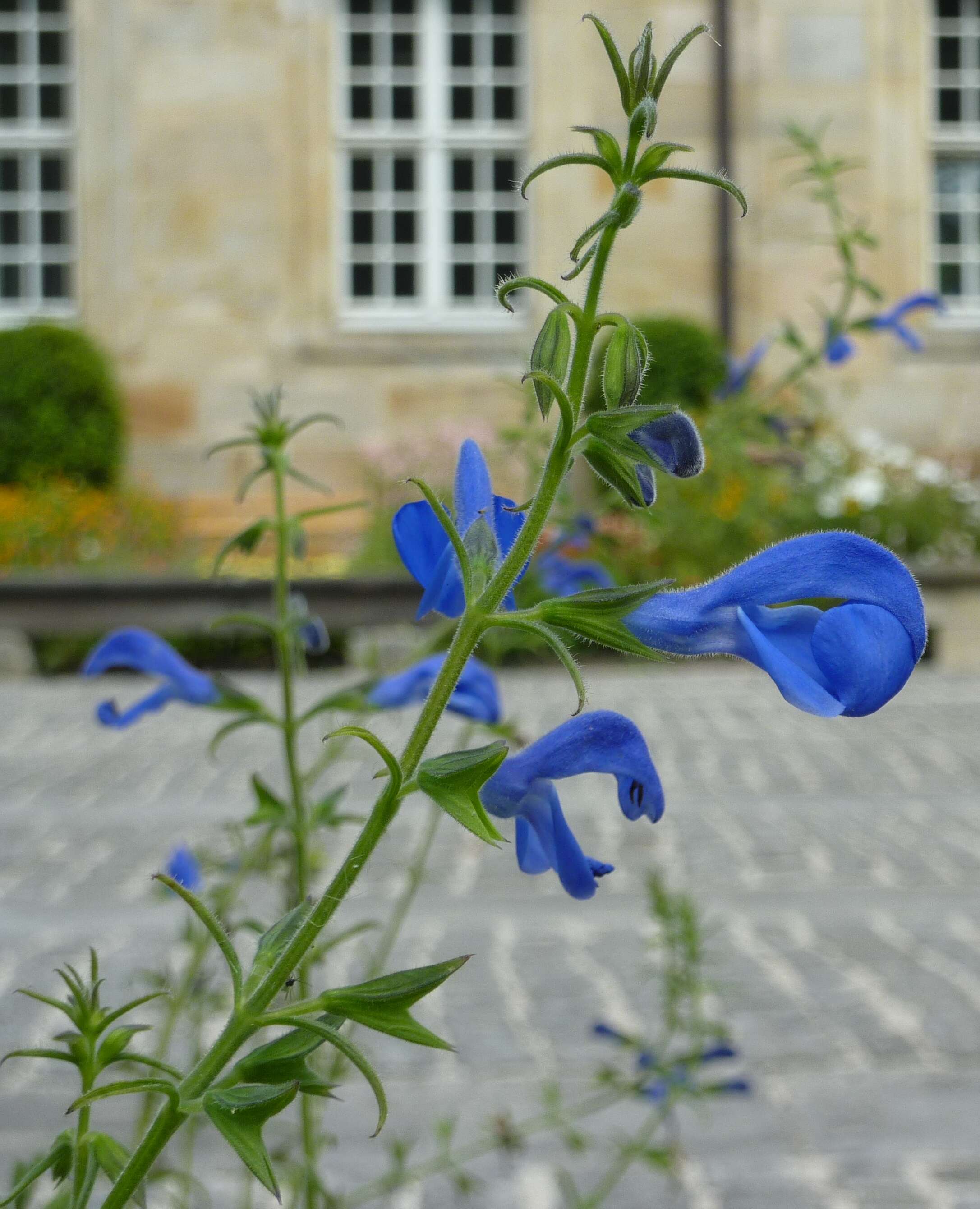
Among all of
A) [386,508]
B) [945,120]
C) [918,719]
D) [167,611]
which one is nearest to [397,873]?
[918,719]

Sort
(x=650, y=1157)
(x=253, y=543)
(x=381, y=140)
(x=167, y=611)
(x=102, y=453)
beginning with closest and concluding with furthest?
1. (x=253, y=543)
2. (x=650, y=1157)
3. (x=167, y=611)
4. (x=102, y=453)
5. (x=381, y=140)

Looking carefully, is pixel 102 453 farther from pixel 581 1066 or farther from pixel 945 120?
pixel 581 1066

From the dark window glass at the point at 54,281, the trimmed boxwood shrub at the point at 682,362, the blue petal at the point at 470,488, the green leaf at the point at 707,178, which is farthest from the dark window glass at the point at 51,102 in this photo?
the green leaf at the point at 707,178

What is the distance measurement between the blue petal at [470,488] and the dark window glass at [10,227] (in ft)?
46.7

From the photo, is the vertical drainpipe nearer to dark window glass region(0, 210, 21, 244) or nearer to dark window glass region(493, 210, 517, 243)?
dark window glass region(493, 210, 517, 243)

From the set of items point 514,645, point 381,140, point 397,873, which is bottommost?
point 397,873

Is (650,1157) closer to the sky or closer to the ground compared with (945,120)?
closer to the ground

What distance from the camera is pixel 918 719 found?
7.61 meters

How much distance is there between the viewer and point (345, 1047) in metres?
0.69

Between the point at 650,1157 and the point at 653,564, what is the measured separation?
7.75 m

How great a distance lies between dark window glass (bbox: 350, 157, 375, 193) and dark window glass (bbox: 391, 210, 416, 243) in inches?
12.8

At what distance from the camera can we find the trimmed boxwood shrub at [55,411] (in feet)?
40.5

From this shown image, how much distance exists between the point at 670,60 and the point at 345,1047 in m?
0.42

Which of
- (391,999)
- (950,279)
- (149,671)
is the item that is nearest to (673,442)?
(391,999)
